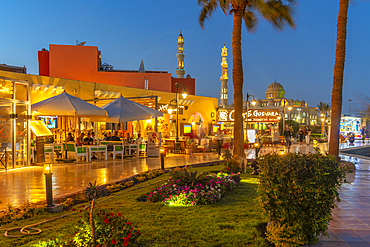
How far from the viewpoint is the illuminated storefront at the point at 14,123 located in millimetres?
10758

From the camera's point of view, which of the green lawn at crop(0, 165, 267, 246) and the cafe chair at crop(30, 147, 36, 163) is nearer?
the green lawn at crop(0, 165, 267, 246)

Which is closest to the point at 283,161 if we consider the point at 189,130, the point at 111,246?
the point at 111,246

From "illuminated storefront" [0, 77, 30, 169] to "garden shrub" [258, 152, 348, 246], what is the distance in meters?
9.67

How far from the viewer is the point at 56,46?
2553cm

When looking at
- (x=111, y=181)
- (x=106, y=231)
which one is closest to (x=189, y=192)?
(x=111, y=181)

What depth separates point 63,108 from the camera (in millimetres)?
12047

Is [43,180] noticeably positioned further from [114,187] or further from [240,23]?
[240,23]

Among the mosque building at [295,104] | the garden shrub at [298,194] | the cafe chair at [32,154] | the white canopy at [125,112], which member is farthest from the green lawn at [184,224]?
the mosque building at [295,104]

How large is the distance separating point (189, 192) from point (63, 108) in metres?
7.78

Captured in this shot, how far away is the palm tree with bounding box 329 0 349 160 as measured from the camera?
10.8m

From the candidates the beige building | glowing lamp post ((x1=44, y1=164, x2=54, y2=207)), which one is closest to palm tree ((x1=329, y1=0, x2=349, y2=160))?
the beige building

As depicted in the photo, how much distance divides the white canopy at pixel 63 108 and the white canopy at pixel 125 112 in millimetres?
950

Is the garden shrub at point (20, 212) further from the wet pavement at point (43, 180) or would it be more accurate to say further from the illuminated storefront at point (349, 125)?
the illuminated storefront at point (349, 125)

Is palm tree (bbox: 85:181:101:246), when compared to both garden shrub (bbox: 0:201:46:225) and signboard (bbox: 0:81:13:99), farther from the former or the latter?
signboard (bbox: 0:81:13:99)
